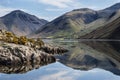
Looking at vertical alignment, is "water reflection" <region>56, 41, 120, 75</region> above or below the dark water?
below

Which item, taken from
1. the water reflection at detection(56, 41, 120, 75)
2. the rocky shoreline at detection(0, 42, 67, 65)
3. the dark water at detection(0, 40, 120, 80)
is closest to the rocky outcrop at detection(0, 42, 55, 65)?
the rocky shoreline at detection(0, 42, 67, 65)

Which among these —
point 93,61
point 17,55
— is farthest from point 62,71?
point 93,61

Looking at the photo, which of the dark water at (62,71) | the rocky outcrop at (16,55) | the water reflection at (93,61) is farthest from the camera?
the water reflection at (93,61)

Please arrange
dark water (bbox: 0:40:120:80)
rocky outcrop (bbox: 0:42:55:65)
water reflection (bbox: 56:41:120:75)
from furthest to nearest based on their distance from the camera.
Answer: water reflection (bbox: 56:41:120:75) < rocky outcrop (bbox: 0:42:55:65) < dark water (bbox: 0:40:120:80)

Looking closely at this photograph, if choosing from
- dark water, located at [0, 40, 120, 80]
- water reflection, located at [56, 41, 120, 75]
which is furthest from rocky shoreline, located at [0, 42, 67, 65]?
water reflection, located at [56, 41, 120, 75]

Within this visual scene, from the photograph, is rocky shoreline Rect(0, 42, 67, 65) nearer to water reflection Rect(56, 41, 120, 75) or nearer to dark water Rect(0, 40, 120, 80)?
dark water Rect(0, 40, 120, 80)

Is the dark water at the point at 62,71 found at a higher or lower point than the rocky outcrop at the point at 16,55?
lower

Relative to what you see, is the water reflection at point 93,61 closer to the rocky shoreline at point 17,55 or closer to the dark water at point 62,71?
the dark water at point 62,71

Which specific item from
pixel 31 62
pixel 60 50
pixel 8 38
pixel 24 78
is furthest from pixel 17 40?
pixel 60 50

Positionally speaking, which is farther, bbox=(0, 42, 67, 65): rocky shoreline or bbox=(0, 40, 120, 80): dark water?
bbox=(0, 42, 67, 65): rocky shoreline

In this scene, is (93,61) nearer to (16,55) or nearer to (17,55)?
(17,55)

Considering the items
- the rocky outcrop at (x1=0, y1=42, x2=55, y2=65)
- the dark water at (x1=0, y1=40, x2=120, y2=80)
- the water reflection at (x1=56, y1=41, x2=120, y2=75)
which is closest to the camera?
the dark water at (x1=0, y1=40, x2=120, y2=80)

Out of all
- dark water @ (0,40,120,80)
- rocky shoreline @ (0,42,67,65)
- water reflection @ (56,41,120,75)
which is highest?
rocky shoreline @ (0,42,67,65)

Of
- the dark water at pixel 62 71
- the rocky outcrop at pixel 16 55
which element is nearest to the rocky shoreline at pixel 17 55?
the rocky outcrop at pixel 16 55
